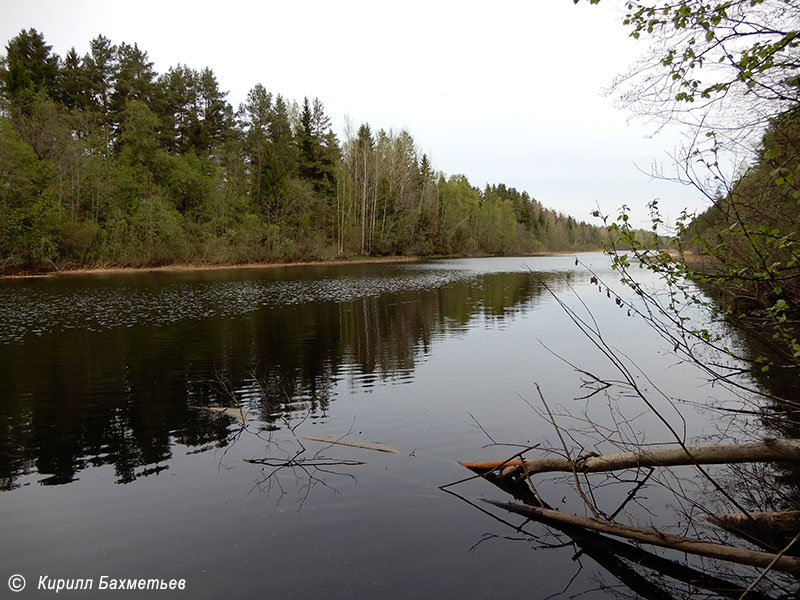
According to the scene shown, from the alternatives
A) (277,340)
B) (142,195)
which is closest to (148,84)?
(142,195)

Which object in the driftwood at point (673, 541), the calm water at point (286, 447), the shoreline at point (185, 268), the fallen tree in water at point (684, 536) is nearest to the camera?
the driftwood at point (673, 541)

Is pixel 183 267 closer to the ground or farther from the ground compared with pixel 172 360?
farther from the ground

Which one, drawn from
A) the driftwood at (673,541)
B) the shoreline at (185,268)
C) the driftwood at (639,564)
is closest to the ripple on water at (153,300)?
the shoreline at (185,268)

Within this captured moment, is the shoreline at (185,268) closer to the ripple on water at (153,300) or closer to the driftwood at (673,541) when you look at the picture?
the ripple on water at (153,300)

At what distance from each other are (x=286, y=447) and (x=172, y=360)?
7333 millimetres

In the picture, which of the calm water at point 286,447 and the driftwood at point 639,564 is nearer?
the driftwood at point 639,564

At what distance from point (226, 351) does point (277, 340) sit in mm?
2119

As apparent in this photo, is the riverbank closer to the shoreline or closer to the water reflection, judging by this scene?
the shoreline

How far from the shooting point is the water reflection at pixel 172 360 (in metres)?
8.21

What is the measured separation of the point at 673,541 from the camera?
437cm

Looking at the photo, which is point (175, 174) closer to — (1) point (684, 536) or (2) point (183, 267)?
(2) point (183, 267)

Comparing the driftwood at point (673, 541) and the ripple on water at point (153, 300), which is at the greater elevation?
the ripple on water at point (153, 300)

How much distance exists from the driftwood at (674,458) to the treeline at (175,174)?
4809 centimetres

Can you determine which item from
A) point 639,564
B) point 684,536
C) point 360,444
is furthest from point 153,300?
point 684,536
